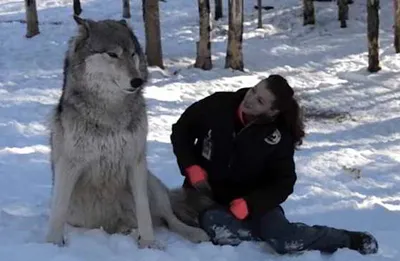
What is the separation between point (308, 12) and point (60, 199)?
2106 centimetres

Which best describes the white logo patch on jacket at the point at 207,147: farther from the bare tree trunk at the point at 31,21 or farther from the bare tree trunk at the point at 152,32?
the bare tree trunk at the point at 31,21

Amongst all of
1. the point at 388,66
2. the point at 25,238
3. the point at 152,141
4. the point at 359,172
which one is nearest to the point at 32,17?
the point at 388,66

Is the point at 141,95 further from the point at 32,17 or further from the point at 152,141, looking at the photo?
the point at 32,17

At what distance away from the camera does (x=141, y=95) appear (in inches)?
191

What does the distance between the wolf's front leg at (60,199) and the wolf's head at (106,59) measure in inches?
25.0

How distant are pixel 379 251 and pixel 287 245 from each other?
85cm

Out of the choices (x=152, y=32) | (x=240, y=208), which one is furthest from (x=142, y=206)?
(x=152, y=32)

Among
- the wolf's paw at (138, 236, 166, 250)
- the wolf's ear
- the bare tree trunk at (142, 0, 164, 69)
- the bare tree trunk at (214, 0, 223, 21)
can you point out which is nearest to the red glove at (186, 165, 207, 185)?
the wolf's paw at (138, 236, 166, 250)

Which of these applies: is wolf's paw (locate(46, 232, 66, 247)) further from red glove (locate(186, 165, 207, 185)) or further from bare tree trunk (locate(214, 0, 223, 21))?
bare tree trunk (locate(214, 0, 223, 21))

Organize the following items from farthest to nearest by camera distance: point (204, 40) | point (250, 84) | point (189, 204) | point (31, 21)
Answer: point (31, 21) < point (204, 40) < point (250, 84) < point (189, 204)

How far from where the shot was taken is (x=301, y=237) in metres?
5.09

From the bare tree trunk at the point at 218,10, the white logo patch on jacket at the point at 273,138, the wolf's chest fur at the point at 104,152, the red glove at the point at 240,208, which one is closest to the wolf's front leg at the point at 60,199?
the wolf's chest fur at the point at 104,152

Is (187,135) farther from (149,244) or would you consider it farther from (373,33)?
(373,33)

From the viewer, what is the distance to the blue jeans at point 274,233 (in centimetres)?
508
